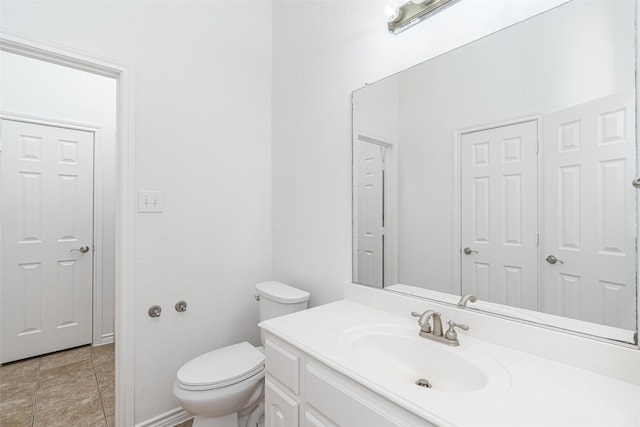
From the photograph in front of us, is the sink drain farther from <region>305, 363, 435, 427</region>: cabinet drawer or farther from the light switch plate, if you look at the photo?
the light switch plate

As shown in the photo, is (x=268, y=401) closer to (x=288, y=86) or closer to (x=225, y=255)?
(x=225, y=255)

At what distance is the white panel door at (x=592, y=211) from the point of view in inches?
31.8

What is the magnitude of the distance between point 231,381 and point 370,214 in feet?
3.34

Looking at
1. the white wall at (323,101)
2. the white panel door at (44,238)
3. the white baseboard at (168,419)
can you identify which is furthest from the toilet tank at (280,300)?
the white panel door at (44,238)

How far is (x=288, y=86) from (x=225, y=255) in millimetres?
1161

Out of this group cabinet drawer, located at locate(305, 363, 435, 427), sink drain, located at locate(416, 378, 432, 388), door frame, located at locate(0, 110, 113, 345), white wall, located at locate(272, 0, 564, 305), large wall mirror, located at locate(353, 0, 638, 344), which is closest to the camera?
cabinet drawer, located at locate(305, 363, 435, 427)

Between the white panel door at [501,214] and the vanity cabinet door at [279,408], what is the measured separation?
75 centimetres

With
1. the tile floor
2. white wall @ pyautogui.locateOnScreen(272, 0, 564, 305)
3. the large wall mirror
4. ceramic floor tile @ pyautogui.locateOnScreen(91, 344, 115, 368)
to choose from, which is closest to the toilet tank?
white wall @ pyautogui.locateOnScreen(272, 0, 564, 305)

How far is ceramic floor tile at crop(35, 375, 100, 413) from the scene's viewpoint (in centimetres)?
184

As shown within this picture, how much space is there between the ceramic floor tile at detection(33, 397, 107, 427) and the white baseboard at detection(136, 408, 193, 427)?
335 mm

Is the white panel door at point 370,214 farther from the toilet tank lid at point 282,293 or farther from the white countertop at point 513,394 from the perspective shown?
the white countertop at point 513,394

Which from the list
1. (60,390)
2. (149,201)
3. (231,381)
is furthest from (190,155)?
(60,390)

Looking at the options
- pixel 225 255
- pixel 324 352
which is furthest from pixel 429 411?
pixel 225 255

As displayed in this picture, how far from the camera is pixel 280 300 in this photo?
161 cm
